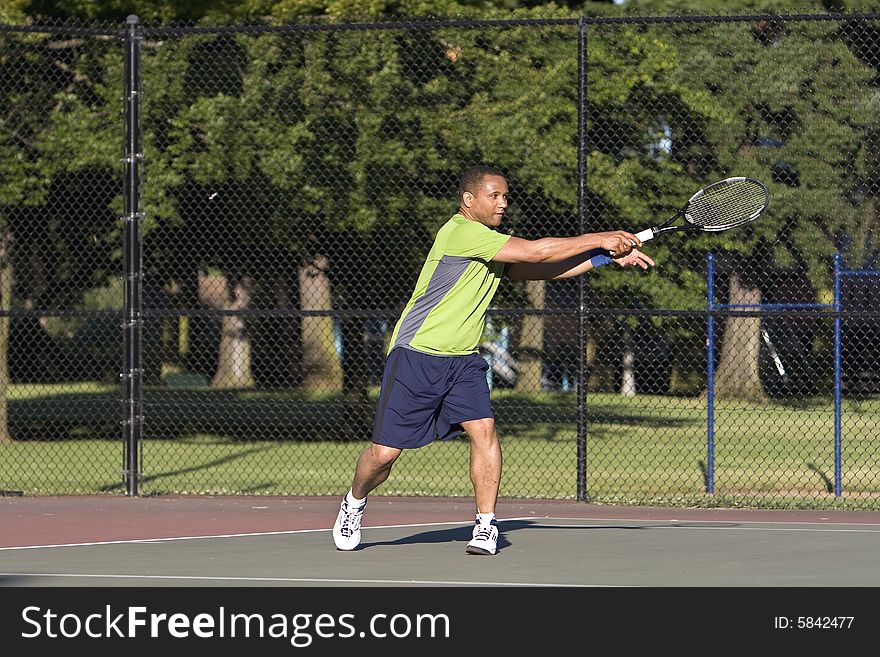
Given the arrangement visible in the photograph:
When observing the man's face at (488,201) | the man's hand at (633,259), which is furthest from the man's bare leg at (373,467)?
the man's hand at (633,259)

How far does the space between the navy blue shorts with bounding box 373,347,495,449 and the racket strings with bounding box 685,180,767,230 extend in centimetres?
158

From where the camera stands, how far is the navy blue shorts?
29.4 ft

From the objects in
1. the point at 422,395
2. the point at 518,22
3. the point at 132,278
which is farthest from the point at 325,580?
the point at 518,22

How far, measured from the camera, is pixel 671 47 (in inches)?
693

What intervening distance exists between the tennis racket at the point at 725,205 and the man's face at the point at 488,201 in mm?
970

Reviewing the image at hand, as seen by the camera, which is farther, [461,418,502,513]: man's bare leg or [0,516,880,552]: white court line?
[0,516,880,552]: white court line

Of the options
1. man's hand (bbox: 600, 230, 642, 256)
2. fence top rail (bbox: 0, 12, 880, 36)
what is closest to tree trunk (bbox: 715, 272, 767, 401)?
fence top rail (bbox: 0, 12, 880, 36)

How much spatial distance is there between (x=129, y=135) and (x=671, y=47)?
23.7 ft

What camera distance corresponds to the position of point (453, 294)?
888cm

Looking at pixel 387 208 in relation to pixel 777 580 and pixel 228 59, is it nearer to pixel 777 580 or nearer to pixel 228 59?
pixel 228 59

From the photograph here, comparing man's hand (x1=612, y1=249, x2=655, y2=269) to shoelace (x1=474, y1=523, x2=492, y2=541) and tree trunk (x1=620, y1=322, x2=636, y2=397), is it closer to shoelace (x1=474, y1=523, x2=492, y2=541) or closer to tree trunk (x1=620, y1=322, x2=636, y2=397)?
shoelace (x1=474, y1=523, x2=492, y2=541)

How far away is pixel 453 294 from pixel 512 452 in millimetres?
10473

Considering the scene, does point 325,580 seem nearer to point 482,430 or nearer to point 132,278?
point 482,430
